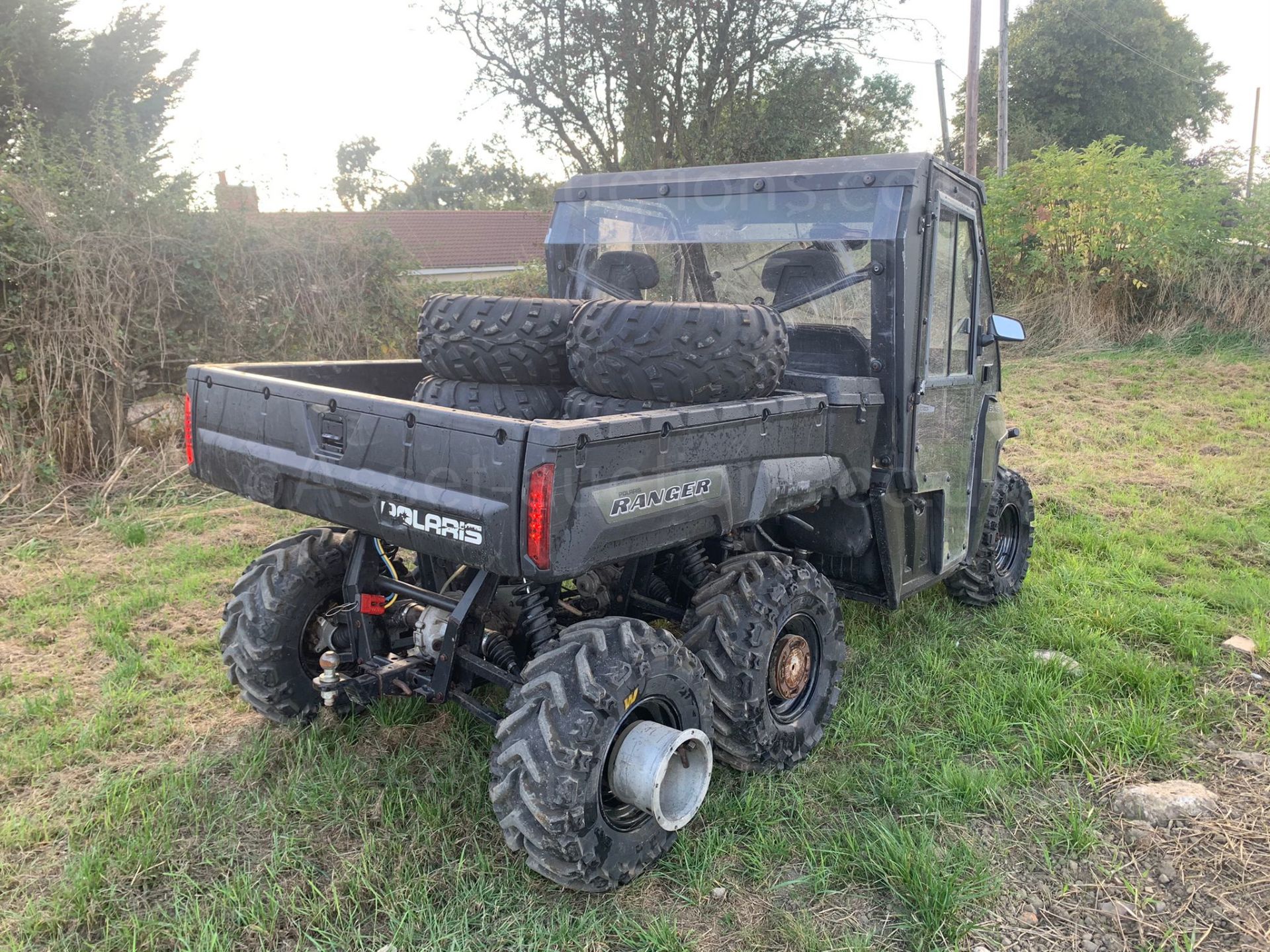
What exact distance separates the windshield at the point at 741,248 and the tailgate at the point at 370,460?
1.77 meters

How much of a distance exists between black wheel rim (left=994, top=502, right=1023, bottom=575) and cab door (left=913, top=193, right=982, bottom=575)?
0.77 m

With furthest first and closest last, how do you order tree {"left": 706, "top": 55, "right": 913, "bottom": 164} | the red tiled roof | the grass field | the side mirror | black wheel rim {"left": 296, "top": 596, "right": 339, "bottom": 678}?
the red tiled roof, tree {"left": 706, "top": 55, "right": 913, "bottom": 164}, the side mirror, black wheel rim {"left": 296, "top": 596, "right": 339, "bottom": 678}, the grass field

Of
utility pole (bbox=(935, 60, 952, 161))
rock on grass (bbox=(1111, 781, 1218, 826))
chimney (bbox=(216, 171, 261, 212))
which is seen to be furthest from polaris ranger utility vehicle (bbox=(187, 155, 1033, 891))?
utility pole (bbox=(935, 60, 952, 161))

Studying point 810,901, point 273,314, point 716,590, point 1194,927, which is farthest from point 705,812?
point 273,314

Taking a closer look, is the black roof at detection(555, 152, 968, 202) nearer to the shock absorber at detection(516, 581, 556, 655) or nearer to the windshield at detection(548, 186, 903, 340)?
the windshield at detection(548, 186, 903, 340)

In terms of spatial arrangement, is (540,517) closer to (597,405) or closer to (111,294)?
(597,405)

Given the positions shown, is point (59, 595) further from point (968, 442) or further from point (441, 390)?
point (968, 442)

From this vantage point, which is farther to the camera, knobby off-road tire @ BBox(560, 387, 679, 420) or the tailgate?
knobby off-road tire @ BBox(560, 387, 679, 420)

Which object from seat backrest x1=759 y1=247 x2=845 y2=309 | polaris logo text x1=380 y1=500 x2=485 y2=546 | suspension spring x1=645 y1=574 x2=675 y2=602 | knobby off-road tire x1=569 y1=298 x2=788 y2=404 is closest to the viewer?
polaris logo text x1=380 y1=500 x2=485 y2=546

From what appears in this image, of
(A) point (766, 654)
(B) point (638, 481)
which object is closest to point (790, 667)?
(A) point (766, 654)

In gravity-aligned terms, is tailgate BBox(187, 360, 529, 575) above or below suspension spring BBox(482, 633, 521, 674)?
above

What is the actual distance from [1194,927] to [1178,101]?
119ft

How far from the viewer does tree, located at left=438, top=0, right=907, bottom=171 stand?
15.1m

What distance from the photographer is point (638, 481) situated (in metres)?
2.52
